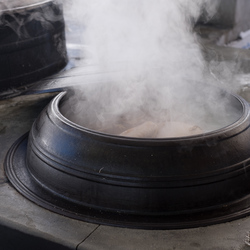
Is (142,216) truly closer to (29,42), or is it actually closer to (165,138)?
(165,138)

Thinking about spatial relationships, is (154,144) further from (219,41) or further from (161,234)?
(219,41)

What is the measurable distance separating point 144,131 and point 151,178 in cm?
49

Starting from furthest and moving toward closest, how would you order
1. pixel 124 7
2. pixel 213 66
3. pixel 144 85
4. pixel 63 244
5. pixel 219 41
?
pixel 219 41 → pixel 213 66 → pixel 124 7 → pixel 144 85 → pixel 63 244

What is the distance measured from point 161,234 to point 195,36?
185 inches

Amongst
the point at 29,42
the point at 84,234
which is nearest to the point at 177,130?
the point at 84,234

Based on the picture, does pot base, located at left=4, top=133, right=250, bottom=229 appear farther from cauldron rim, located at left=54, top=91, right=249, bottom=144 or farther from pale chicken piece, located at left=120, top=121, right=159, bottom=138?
pale chicken piece, located at left=120, top=121, right=159, bottom=138

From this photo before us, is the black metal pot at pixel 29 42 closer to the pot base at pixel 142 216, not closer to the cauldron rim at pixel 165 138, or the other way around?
the cauldron rim at pixel 165 138

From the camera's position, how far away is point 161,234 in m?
2.02

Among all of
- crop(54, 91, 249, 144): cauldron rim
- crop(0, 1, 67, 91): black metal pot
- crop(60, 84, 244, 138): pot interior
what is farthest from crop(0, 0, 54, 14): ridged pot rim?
crop(54, 91, 249, 144): cauldron rim

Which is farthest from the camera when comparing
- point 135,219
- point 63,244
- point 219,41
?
point 219,41

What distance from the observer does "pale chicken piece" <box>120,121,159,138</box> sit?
2.47m

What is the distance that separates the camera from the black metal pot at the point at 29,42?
11.4 ft

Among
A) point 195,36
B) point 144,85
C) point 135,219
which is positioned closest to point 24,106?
point 144,85

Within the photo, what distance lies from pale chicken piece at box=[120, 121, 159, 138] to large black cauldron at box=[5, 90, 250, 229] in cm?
33
